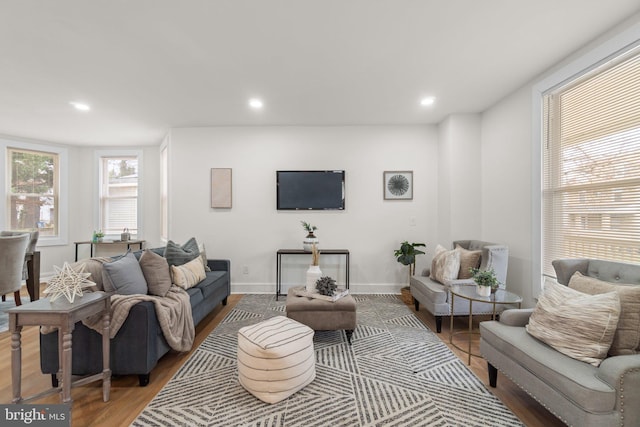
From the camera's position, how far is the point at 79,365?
198 cm

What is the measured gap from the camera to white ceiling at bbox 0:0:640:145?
194 centimetres

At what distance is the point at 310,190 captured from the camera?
14.3 ft

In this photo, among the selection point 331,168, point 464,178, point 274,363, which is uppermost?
point 331,168

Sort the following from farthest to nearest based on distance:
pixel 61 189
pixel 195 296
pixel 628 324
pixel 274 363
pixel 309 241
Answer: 1. pixel 61 189
2. pixel 309 241
3. pixel 195 296
4. pixel 274 363
5. pixel 628 324

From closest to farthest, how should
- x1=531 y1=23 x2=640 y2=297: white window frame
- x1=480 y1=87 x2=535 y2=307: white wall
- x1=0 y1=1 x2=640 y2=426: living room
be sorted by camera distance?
x1=531 y1=23 x2=640 y2=297: white window frame
x1=480 y1=87 x2=535 y2=307: white wall
x1=0 y1=1 x2=640 y2=426: living room

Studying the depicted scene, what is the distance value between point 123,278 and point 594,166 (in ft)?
13.0

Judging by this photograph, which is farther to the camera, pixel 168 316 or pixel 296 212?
pixel 296 212

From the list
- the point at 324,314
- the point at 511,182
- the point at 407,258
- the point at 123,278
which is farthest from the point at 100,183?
the point at 511,182

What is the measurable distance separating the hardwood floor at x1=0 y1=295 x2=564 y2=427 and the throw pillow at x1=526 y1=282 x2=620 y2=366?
0.49 metres

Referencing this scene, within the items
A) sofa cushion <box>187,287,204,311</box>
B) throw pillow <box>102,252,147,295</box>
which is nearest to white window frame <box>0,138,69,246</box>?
sofa cushion <box>187,287,204,311</box>

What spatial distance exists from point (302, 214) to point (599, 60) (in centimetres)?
353

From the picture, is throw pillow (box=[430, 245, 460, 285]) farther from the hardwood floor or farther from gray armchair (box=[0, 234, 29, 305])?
gray armchair (box=[0, 234, 29, 305])

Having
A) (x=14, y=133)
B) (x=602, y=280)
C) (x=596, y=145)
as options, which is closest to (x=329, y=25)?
(x=596, y=145)

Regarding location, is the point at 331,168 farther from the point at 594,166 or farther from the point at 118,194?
the point at 118,194
